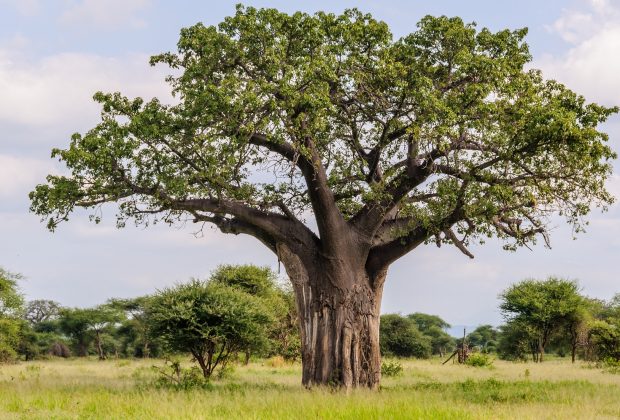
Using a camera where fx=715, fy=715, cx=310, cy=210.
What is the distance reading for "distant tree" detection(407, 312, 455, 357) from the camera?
72438 millimetres

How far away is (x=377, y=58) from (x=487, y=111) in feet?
9.66

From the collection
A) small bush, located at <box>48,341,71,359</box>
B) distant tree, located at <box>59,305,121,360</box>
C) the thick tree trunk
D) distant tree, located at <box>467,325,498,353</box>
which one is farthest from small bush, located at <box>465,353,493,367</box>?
distant tree, located at <box>467,325,498,353</box>

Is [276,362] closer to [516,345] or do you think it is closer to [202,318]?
[202,318]

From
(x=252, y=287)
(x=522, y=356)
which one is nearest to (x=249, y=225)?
(x=252, y=287)

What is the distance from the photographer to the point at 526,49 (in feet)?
59.0

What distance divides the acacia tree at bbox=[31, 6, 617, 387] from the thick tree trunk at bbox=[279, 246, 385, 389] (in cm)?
4

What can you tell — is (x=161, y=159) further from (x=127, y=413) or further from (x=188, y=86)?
(x=127, y=413)

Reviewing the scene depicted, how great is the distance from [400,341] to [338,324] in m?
38.9

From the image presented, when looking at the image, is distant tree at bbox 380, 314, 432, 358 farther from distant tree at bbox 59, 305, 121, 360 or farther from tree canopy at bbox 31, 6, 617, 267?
tree canopy at bbox 31, 6, 617, 267

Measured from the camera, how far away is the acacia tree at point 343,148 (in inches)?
632

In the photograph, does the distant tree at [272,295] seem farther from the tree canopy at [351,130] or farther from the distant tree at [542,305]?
the tree canopy at [351,130]

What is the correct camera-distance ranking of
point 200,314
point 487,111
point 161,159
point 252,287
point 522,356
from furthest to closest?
1. point 522,356
2. point 252,287
3. point 200,314
4. point 161,159
5. point 487,111

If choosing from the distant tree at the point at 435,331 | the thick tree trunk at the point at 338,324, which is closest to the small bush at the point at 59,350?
the distant tree at the point at 435,331

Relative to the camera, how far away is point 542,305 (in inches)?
1718
